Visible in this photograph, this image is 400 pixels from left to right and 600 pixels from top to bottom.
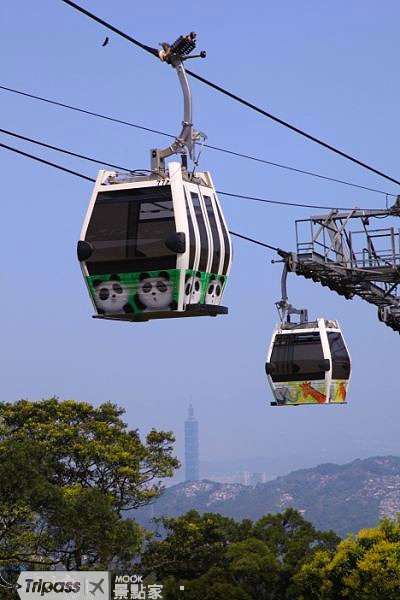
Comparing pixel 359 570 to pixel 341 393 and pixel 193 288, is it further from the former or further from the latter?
pixel 193 288

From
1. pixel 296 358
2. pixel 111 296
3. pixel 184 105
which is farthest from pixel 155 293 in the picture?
pixel 296 358

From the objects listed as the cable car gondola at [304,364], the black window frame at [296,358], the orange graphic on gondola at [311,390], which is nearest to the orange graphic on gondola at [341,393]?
the cable car gondola at [304,364]

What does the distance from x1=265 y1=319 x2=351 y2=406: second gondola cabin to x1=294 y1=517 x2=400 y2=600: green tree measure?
11802 mm

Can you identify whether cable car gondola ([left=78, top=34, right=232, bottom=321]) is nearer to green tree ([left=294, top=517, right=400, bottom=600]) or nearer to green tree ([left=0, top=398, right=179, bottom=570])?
green tree ([left=0, top=398, right=179, bottom=570])

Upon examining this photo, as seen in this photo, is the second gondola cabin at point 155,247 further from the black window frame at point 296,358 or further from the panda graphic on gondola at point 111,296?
the black window frame at point 296,358

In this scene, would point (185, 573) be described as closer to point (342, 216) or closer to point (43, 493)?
point (43, 493)

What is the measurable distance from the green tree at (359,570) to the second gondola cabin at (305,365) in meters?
11.8

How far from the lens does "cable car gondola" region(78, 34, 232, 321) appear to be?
1329 centimetres

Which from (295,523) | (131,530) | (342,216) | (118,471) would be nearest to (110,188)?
(342,216)

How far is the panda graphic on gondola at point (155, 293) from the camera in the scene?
13.4 meters

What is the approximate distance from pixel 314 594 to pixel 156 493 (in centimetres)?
780

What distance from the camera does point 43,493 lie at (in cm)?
2923

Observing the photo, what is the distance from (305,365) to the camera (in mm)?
25375

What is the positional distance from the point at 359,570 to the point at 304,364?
13.3m
